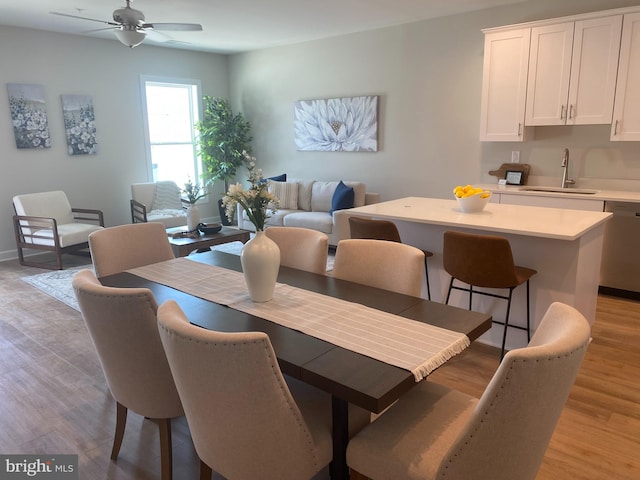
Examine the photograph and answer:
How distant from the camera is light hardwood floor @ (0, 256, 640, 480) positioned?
2168 mm

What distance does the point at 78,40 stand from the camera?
614 centimetres

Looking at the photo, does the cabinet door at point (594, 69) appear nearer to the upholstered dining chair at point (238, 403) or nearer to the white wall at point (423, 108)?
the white wall at point (423, 108)

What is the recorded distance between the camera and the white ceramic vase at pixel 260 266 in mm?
2025

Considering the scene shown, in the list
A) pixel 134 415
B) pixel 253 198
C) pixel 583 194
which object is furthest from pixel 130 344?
pixel 583 194

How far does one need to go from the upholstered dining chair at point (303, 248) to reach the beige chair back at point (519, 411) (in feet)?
4.74

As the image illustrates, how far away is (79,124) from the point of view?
627 cm

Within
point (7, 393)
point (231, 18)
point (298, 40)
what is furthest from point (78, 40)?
point (7, 393)

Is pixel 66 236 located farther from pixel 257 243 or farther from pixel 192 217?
pixel 257 243

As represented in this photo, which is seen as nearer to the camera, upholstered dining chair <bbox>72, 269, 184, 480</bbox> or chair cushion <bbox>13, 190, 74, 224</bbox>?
upholstered dining chair <bbox>72, 269, 184, 480</bbox>

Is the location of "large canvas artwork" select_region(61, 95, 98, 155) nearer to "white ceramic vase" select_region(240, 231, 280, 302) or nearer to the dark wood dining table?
the dark wood dining table

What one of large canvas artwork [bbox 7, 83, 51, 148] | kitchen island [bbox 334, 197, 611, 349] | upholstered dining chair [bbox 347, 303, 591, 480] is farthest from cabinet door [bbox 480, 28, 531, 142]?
large canvas artwork [bbox 7, 83, 51, 148]

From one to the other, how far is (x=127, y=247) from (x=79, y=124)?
4.27 m

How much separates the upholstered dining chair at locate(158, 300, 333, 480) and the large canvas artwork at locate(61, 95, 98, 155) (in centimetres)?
561

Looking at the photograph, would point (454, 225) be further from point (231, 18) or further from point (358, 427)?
point (231, 18)
